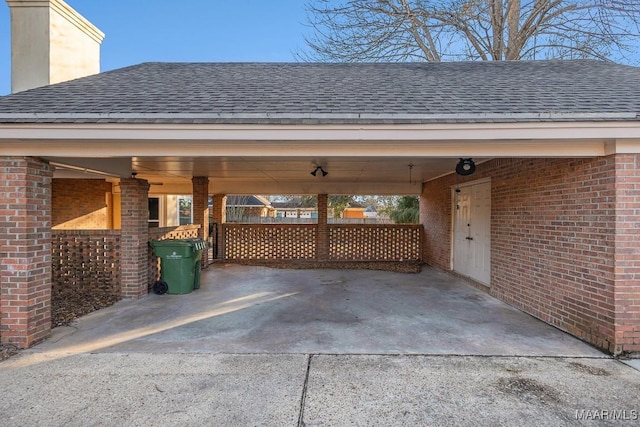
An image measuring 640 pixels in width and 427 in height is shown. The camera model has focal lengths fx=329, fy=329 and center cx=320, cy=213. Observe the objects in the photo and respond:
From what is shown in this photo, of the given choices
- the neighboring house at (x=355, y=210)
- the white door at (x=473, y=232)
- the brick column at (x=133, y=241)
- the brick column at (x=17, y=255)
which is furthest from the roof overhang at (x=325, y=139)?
the neighboring house at (x=355, y=210)

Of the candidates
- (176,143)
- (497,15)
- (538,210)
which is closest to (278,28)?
(497,15)

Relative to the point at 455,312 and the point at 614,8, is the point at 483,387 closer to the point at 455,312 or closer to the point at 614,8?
the point at 455,312

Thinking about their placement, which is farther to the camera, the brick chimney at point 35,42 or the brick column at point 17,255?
the brick chimney at point 35,42

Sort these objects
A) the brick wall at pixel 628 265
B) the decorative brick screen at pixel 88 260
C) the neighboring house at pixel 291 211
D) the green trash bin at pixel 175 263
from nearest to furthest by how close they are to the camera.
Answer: the brick wall at pixel 628 265, the decorative brick screen at pixel 88 260, the green trash bin at pixel 175 263, the neighboring house at pixel 291 211

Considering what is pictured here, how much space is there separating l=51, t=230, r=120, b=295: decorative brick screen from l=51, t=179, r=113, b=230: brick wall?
3697mm

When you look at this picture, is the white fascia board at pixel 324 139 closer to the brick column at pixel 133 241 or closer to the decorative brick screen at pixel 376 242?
the brick column at pixel 133 241

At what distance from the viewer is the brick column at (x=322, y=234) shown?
1192 cm

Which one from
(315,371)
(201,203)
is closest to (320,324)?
(315,371)

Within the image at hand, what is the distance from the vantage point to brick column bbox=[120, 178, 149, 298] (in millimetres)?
6547

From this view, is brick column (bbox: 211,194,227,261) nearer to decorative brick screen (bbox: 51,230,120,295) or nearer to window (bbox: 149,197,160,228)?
window (bbox: 149,197,160,228)

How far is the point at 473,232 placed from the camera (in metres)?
8.04

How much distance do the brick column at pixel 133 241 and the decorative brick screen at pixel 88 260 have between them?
0.25 m

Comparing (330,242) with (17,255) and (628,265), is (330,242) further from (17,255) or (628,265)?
(17,255)

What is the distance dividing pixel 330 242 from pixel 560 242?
7.91 m
